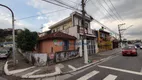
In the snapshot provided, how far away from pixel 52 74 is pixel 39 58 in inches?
145

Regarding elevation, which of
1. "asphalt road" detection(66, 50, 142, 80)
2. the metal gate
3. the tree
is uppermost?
the tree

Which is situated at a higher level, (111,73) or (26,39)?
(26,39)

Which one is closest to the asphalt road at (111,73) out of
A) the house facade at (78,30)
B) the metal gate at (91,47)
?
the house facade at (78,30)

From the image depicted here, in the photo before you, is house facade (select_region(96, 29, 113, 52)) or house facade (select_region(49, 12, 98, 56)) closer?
house facade (select_region(49, 12, 98, 56))

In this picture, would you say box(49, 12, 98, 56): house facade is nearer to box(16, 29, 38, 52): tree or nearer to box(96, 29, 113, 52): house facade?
box(96, 29, 113, 52): house facade

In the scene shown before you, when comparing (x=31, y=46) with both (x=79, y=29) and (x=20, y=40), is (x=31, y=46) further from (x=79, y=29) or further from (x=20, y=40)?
(x=79, y=29)

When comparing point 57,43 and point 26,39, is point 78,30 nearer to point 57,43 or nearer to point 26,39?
point 57,43

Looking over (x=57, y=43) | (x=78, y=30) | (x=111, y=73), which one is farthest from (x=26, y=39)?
(x=111, y=73)

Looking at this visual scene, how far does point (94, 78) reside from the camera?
652 cm

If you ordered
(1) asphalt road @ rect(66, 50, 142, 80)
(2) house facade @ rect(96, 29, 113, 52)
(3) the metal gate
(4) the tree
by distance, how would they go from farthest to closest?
(2) house facade @ rect(96, 29, 113, 52) < (3) the metal gate < (4) the tree < (1) asphalt road @ rect(66, 50, 142, 80)

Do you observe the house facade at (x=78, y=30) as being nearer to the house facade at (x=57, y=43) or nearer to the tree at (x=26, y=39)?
the house facade at (x=57, y=43)

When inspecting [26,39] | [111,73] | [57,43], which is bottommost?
[111,73]

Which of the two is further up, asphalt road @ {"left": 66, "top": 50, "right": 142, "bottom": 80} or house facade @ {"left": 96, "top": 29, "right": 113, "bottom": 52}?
house facade @ {"left": 96, "top": 29, "right": 113, "bottom": 52}

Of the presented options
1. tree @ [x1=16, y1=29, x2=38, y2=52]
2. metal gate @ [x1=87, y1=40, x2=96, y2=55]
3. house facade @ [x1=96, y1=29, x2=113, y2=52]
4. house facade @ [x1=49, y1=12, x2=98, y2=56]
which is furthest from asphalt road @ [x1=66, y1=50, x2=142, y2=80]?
house facade @ [x1=96, y1=29, x2=113, y2=52]
